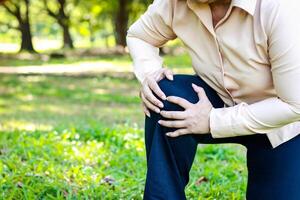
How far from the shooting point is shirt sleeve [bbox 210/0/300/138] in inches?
71.6

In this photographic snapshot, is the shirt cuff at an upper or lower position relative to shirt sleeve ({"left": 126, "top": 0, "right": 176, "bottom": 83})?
lower

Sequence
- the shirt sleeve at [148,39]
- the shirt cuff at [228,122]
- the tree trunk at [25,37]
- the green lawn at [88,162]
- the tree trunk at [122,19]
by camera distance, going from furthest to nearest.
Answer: the tree trunk at [25,37] → the tree trunk at [122,19] → the green lawn at [88,162] → the shirt sleeve at [148,39] → the shirt cuff at [228,122]

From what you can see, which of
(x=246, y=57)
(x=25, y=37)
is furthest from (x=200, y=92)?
(x=25, y=37)

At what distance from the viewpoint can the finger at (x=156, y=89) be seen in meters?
2.07

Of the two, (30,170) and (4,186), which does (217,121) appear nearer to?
(4,186)

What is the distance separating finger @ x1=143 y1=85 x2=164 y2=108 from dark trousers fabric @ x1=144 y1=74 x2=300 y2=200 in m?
0.02

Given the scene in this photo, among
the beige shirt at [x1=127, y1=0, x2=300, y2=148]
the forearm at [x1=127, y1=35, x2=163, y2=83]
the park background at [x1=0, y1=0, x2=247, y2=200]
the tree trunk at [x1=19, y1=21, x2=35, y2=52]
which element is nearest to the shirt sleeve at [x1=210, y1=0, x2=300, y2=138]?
the beige shirt at [x1=127, y1=0, x2=300, y2=148]

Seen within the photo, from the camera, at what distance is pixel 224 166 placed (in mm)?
3848

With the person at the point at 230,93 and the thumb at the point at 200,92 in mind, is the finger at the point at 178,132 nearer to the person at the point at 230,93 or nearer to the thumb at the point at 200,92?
the person at the point at 230,93

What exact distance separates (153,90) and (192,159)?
29cm

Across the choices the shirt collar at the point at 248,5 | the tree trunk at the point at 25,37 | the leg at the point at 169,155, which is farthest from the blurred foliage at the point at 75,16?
the shirt collar at the point at 248,5

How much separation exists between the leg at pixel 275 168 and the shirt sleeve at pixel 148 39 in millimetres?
491

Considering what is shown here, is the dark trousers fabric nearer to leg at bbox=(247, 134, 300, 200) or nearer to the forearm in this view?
leg at bbox=(247, 134, 300, 200)

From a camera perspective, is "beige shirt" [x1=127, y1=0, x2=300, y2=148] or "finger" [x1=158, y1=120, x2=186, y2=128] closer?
"beige shirt" [x1=127, y1=0, x2=300, y2=148]
